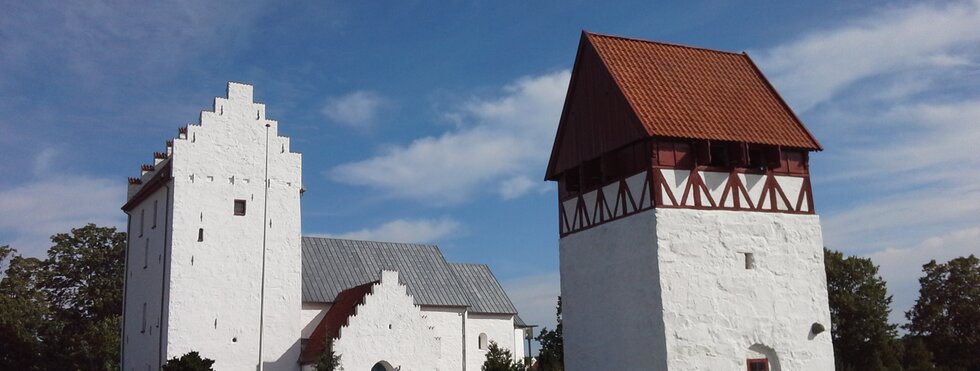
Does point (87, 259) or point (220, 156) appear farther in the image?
point (87, 259)

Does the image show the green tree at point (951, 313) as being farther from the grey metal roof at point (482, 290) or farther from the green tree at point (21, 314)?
the green tree at point (21, 314)

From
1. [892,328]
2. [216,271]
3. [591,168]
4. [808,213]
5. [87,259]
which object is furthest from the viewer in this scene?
[87,259]

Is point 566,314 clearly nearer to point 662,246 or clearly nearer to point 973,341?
point 662,246

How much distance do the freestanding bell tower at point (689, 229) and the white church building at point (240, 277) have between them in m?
9.27

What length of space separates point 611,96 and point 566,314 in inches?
268

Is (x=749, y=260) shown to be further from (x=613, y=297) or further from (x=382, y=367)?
(x=382, y=367)

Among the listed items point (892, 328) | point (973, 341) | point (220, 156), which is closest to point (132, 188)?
point (220, 156)

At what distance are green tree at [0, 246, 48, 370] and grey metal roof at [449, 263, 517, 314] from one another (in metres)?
23.3

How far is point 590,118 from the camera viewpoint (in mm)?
25797

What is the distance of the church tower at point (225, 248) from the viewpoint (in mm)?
31016

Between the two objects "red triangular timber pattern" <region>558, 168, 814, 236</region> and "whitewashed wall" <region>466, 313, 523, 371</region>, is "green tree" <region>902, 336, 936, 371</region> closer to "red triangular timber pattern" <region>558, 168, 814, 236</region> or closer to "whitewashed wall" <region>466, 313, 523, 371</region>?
"whitewashed wall" <region>466, 313, 523, 371</region>

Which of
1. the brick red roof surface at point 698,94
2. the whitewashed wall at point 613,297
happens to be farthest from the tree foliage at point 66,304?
the brick red roof surface at point 698,94

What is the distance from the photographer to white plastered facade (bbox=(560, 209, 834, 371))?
72.2ft

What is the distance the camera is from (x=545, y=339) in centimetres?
5112
